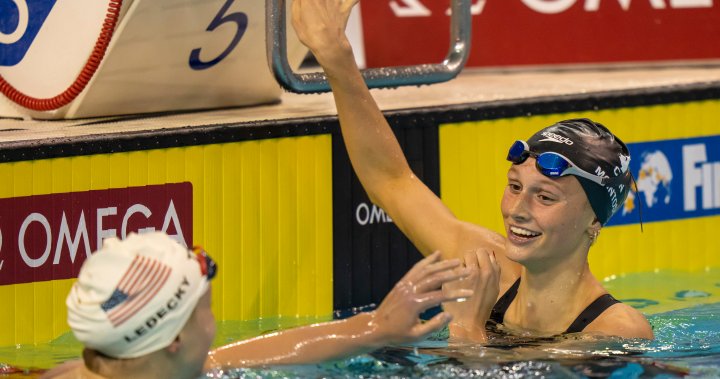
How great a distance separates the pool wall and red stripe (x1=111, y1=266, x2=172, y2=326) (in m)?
1.43

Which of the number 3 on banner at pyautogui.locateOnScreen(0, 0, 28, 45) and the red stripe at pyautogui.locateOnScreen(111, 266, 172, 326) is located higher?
the number 3 on banner at pyautogui.locateOnScreen(0, 0, 28, 45)

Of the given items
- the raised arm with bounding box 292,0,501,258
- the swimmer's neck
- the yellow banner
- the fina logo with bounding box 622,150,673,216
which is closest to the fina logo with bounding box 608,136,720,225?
the fina logo with bounding box 622,150,673,216

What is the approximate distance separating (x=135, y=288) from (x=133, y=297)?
0.02 m

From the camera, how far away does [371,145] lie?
3.75m

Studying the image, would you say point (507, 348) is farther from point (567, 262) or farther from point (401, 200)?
point (401, 200)

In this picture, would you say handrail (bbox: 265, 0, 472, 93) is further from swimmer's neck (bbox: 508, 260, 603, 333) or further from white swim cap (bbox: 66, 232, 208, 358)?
white swim cap (bbox: 66, 232, 208, 358)

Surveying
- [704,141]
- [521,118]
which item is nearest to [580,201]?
[521,118]

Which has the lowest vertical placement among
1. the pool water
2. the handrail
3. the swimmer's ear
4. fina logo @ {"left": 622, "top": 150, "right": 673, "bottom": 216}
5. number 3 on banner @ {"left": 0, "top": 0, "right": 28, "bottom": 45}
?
the pool water

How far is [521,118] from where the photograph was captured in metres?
4.76

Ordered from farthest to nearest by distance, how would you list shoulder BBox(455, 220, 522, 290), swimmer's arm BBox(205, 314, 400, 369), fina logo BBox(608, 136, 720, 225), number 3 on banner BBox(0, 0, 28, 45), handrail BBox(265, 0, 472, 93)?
fina logo BBox(608, 136, 720, 225) < number 3 on banner BBox(0, 0, 28, 45) < handrail BBox(265, 0, 472, 93) < shoulder BBox(455, 220, 522, 290) < swimmer's arm BBox(205, 314, 400, 369)

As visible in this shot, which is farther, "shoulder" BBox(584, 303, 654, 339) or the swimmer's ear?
"shoulder" BBox(584, 303, 654, 339)

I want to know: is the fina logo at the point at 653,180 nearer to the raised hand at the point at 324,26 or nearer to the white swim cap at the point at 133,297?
the raised hand at the point at 324,26

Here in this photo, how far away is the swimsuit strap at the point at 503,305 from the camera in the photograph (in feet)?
12.1

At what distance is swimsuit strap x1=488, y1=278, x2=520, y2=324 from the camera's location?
3.68 meters
